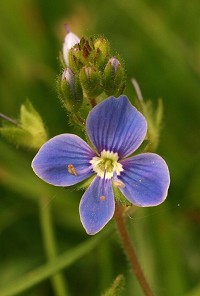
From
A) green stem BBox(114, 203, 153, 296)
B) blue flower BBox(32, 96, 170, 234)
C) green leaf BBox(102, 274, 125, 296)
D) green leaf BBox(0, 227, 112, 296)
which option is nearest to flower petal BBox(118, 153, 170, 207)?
blue flower BBox(32, 96, 170, 234)

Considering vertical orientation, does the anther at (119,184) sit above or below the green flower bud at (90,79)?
below

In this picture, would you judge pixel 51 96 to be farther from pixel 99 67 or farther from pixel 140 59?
pixel 99 67

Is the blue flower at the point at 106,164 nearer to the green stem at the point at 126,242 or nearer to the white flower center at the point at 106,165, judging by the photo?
the white flower center at the point at 106,165

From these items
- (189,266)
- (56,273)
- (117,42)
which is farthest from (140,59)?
(56,273)

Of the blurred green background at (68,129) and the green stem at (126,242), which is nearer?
the green stem at (126,242)

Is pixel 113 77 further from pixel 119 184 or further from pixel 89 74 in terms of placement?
pixel 119 184

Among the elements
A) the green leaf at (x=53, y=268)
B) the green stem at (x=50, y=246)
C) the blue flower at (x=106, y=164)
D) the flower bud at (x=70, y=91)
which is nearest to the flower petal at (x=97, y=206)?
the blue flower at (x=106, y=164)

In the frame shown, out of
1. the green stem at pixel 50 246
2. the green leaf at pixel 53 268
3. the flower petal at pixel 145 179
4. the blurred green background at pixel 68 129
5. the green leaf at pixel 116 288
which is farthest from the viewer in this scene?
the blurred green background at pixel 68 129
